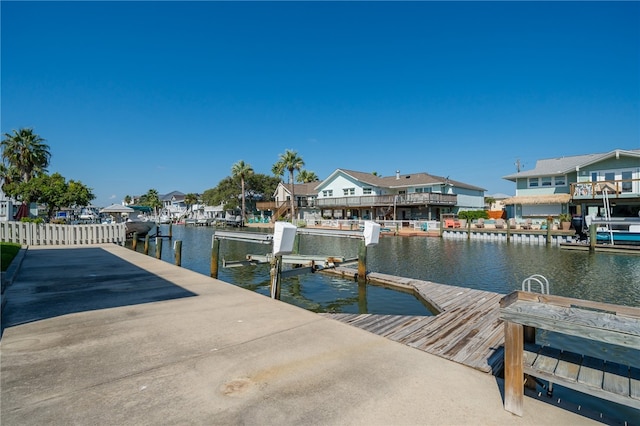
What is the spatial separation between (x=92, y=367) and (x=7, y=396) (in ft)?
2.35

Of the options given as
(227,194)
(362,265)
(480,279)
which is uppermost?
(227,194)

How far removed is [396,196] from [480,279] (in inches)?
1034

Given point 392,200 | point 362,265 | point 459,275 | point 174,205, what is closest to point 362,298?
point 362,265

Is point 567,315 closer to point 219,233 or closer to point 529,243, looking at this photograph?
point 219,233

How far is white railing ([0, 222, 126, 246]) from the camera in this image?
17234mm

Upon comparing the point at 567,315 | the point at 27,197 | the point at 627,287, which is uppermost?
the point at 27,197

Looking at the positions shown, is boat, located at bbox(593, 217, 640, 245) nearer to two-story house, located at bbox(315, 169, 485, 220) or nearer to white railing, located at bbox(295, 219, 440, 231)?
white railing, located at bbox(295, 219, 440, 231)

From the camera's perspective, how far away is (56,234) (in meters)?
18.4

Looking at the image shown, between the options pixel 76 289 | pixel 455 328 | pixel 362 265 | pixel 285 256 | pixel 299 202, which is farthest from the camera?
pixel 299 202

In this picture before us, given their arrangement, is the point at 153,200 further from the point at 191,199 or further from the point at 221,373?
the point at 221,373

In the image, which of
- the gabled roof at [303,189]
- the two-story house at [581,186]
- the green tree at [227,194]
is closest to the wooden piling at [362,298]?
the two-story house at [581,186]

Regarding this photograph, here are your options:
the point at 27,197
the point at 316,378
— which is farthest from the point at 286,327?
the point at 27,197

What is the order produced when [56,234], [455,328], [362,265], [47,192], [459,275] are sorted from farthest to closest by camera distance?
1. [47,192]
2. [56,234]
3. [459,275]
4. [362,265]
5. [455,328]

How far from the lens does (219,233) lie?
12.1 metres
